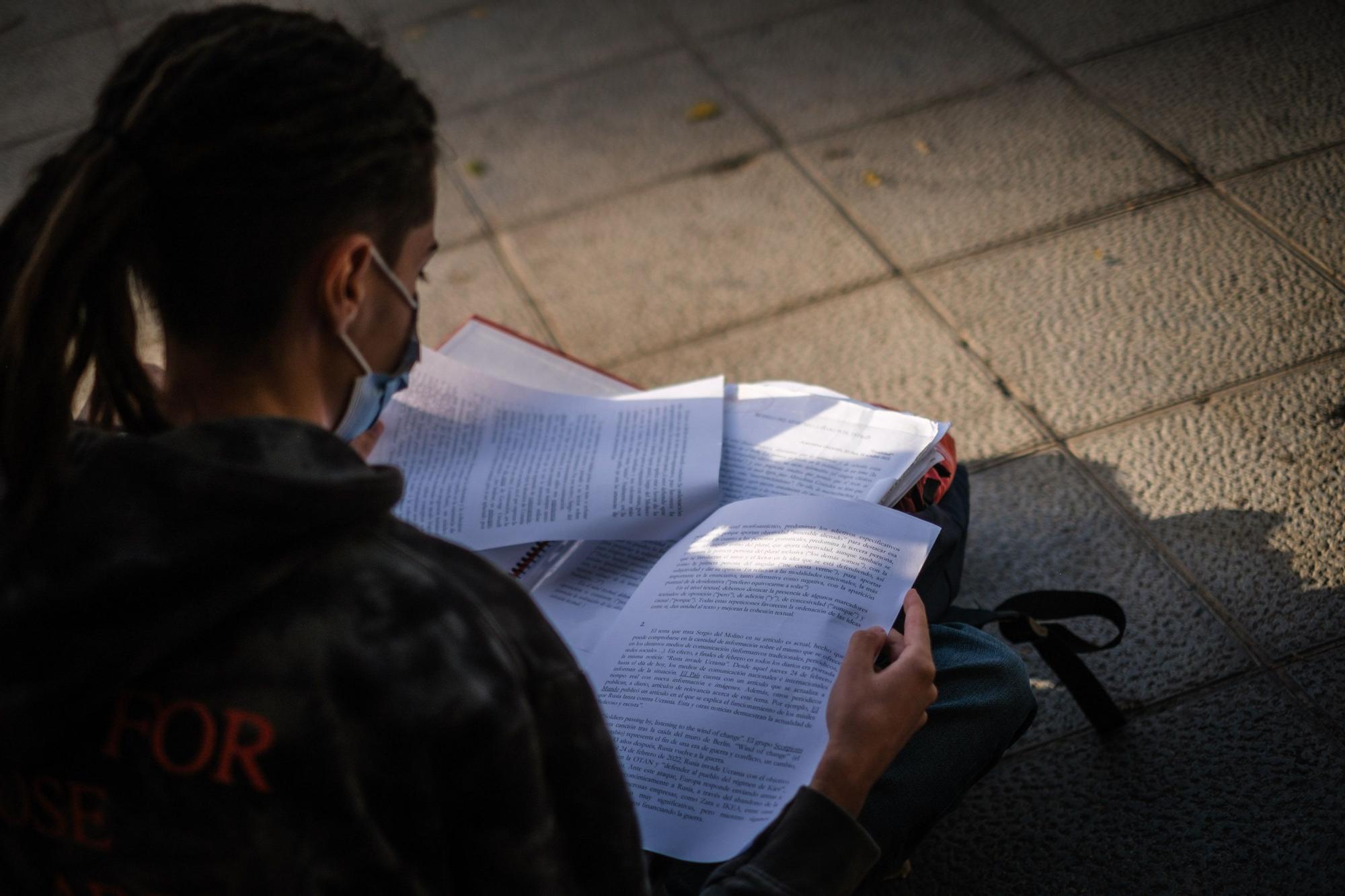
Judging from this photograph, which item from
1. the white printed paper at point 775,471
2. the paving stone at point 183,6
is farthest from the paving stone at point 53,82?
the white printed paper at point 775,471

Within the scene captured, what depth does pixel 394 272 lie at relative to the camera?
42.4 inches

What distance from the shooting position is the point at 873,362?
7.44ft

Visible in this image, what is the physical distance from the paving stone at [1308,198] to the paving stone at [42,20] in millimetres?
3910

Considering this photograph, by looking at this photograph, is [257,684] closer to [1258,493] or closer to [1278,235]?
[1258,493]

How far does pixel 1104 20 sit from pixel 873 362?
4.99 feet

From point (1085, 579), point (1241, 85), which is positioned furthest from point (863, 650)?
point (1241, 85)

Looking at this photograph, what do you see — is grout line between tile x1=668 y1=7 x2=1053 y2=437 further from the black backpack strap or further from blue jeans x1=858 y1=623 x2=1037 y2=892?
blue jeans x1=858 y1=623 x2=1037 y2=892

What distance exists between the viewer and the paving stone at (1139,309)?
2062 millimetres

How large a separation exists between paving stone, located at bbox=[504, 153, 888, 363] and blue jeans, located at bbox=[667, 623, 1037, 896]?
128cm

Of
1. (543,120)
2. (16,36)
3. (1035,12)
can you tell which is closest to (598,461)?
(543,120)

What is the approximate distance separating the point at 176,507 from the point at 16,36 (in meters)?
4.22

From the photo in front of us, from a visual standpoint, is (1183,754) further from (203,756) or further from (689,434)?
(203,756)

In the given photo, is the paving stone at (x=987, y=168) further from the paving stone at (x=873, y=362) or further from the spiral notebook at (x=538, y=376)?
the spiral notebook at (x=538, y=376)

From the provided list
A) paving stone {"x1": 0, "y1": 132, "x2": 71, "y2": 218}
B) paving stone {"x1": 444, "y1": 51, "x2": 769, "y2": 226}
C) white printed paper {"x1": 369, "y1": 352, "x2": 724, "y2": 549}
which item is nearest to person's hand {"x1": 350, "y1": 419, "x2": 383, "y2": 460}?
white printed paper {"x1": 369, "y1": 352, "x2": 724, "y2": 549}
